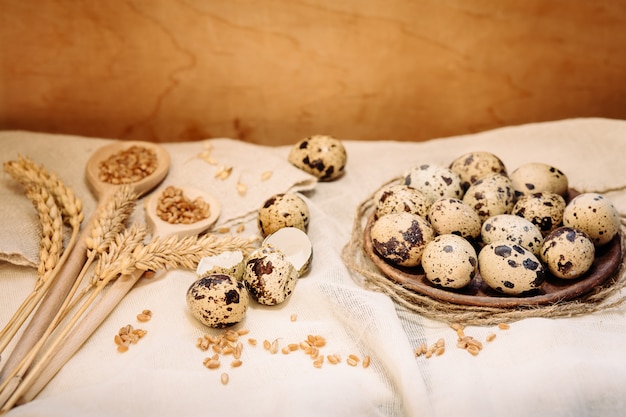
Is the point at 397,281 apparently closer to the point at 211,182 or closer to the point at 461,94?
the point at 211,182

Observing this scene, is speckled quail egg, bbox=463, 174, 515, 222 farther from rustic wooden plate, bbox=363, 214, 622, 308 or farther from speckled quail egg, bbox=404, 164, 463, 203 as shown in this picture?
rustic wooden plate, bbox=363, 214, 622, 308

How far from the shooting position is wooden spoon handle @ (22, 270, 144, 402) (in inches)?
45.3

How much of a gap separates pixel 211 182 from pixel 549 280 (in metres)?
1.00

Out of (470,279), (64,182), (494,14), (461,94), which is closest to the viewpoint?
(470,279)

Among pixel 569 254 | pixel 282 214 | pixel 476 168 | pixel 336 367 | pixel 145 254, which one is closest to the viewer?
pixel 336 367

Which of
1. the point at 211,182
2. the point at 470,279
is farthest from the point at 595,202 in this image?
the point at 211,182

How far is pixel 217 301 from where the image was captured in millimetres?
1246

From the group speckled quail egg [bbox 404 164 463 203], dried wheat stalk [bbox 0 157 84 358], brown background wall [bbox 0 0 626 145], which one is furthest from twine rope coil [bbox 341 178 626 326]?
brown background wall [bbox 0 0 626 145]

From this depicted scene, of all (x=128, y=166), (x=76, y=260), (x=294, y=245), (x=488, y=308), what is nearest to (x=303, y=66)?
(x=128, y=166)

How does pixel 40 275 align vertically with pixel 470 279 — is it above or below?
below

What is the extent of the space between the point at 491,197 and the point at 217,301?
0.73m

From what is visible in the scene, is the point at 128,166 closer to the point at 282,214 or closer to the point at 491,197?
the point at 282,214

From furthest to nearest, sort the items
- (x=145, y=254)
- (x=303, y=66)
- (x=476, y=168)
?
(x=303, y=66)
(x=476, y=168)
(x=145, y=254)

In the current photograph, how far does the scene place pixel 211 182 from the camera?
1.80m
